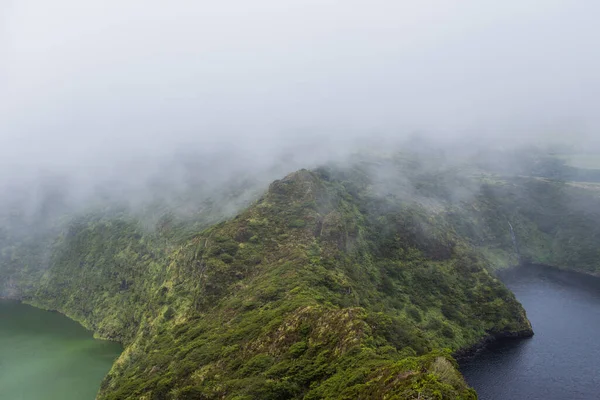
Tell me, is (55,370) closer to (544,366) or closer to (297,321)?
(297,321)

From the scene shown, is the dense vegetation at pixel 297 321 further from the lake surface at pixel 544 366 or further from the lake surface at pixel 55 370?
the lake surface at pixel 55 370

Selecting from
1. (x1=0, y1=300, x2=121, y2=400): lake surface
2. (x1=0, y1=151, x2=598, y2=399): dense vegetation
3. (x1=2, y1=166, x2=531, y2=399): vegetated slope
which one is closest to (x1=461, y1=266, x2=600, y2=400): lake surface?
(x1=2, y1=166, x2=531, y2=399): vegetated slope

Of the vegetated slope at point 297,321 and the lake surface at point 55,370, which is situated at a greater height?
the vegetated slope at point 297,321

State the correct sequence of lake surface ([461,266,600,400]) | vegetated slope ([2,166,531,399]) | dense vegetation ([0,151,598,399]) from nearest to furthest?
dense vegetation ([0,151,598,399]) → vegetated slope ([2,166,531,399]) → lake surface ([461,266,600,400])

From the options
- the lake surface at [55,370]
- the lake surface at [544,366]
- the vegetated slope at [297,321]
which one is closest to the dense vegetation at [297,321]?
the vegetated slope at [297,321]

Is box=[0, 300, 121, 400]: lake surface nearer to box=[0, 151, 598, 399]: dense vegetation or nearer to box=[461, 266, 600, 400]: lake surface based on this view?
box=[0, 151, 598, 399]: dense vegetation

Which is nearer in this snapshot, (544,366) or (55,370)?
(544,366)

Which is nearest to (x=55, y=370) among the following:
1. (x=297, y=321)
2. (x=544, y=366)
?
(x=297, y=321)

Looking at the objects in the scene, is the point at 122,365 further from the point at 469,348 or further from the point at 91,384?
the point at 469,348

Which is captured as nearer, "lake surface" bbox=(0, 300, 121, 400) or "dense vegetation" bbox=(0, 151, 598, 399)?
"dense vegetation" bbox=(0, 151, 598, 399)

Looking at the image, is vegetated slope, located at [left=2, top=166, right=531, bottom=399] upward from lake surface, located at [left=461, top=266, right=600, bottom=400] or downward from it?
upward

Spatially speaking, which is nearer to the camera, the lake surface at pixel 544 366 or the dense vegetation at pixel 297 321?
the dense vegetation at pixel 297 321
